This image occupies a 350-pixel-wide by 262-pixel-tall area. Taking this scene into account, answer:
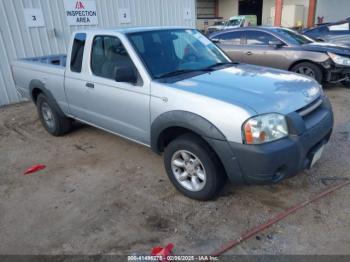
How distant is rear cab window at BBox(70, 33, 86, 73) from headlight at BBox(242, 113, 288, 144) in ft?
8.52

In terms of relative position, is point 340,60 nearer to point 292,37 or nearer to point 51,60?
point 292,37

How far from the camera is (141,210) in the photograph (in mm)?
3111

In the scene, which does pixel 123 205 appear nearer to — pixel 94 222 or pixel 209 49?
pixel 94 222

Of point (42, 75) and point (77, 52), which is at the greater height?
point (77, 52)

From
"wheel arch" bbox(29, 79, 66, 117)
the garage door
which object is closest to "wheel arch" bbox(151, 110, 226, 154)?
"wheel arch" bbox(29, 79, 66, 117)

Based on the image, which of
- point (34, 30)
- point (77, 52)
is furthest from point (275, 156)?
point (34, 30)

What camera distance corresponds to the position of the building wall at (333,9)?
79.6 ft

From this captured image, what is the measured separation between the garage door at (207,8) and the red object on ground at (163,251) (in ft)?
119

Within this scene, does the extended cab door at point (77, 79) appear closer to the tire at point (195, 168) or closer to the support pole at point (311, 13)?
the tire at point (195, 168)

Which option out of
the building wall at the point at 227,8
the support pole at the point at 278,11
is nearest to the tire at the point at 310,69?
the support pole at the point at 278,11

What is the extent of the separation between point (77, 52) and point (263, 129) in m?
2.85

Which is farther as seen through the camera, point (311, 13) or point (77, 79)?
point (311, 13)

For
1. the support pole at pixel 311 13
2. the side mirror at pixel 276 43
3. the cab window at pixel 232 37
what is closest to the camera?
the side mirror at pixel 276 43

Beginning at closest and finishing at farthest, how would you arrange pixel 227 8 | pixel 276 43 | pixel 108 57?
pixel 108 57 < pixel 276 43 < pixel 227 8
